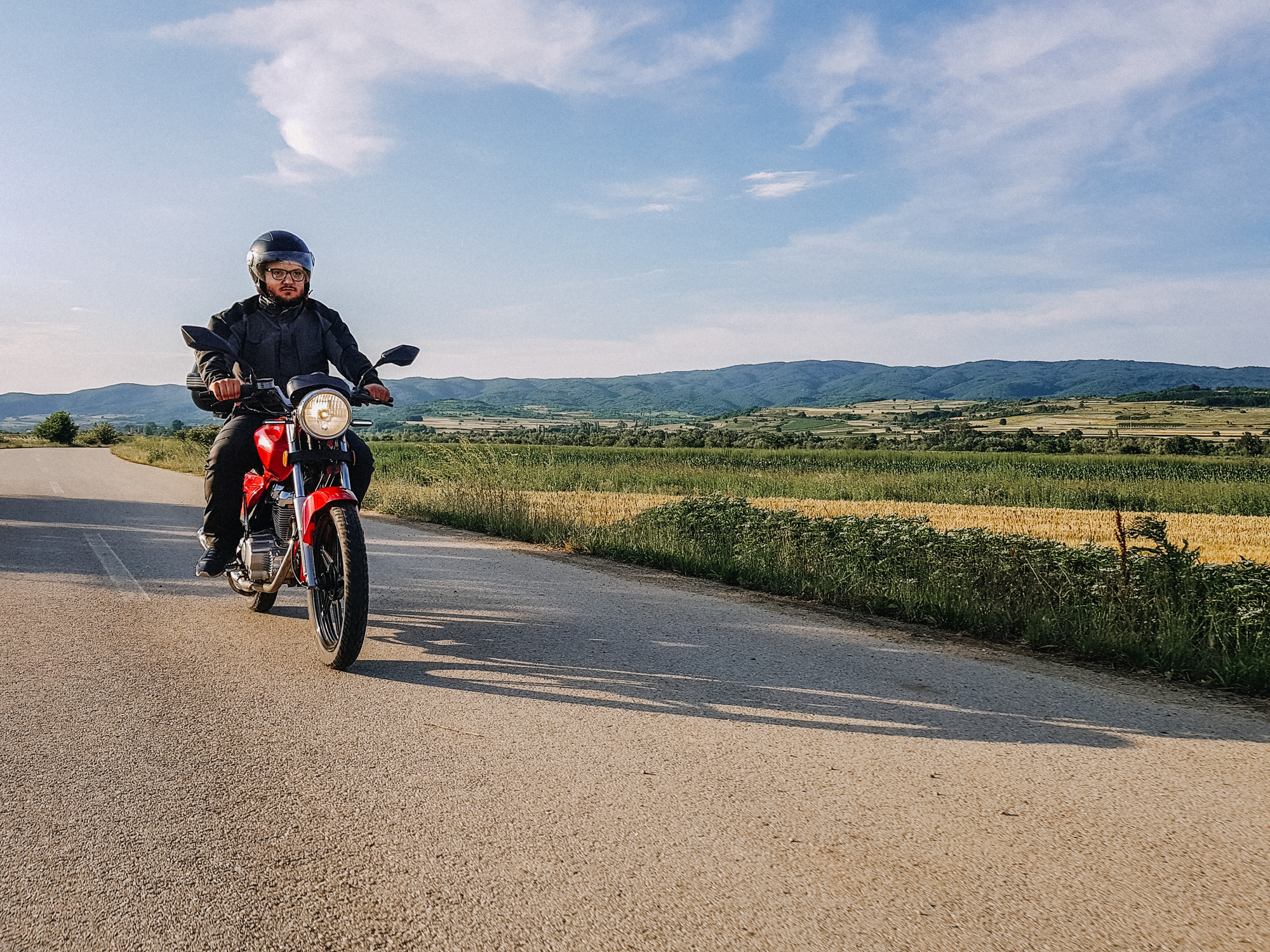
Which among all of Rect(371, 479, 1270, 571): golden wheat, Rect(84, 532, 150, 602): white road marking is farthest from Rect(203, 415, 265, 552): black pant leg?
Rect(371, 479, 1270, 571): golden wheat

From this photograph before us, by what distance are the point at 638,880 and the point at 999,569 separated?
6.06 m

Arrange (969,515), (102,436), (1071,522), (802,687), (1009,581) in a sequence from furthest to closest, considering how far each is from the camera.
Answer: (102,436) → (969,515) → (1071,522) → (1009,581) → (802,687)

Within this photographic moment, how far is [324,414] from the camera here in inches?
206

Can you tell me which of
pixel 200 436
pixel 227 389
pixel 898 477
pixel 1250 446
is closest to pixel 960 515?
pixel 898 477

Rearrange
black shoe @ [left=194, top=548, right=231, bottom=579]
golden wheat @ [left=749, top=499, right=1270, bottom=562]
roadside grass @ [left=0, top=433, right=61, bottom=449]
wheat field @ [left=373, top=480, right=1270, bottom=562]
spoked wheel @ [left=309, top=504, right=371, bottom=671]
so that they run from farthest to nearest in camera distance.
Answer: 1. roadside grass @ [left=0, top=433, right=61, bottom=449]
2. golden wheat @ [left=749, top=499, right=1270, bottom=562]
3. wheat field @ [left=373, top=480, right=1270, bottom=562]
4. black shoe @ [left=194, top=548, right=231, bottom=579]
5. spoked wheel @ [left=309, top=504, right=371, bottom=671]

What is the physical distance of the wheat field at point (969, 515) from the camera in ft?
50.9

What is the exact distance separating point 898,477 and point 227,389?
112ft

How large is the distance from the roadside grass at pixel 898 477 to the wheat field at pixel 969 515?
0.80 meters

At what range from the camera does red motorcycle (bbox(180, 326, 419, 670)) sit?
5.00 meters

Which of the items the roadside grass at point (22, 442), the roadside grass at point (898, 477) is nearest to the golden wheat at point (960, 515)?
the roadside grass at point (898, 477)

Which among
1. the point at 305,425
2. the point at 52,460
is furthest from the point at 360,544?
the point at 52,460

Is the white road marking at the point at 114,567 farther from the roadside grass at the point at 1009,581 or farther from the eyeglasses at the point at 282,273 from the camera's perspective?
the roadside grass at the point at 1009,581

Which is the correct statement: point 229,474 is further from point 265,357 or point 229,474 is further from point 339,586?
point 339,586

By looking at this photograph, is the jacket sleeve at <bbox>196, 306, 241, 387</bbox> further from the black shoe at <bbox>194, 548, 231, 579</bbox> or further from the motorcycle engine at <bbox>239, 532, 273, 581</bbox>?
the black shoe at <bbox>194, 548, 231, 579</bbox>
